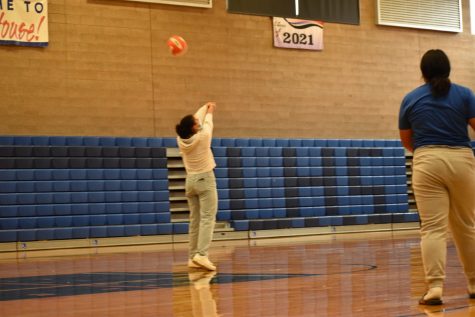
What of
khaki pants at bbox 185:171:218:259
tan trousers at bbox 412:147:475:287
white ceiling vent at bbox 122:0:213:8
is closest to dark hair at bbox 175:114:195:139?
khaki pants at bbox 185:171:218:259

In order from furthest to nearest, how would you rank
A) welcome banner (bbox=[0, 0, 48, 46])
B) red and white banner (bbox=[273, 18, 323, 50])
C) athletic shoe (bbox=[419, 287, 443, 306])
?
red and white banner (bbox=[273, 18, 323, 50])
welcome banner (bbox=[0, 0, 48, 46])
athletic shoe (bbox=[419, 287, 443, 306])

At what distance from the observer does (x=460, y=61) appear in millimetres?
19891

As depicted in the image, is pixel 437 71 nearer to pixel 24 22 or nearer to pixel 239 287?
pixel 239 287

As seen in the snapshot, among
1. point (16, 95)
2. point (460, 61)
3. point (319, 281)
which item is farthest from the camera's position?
point (460, 61)

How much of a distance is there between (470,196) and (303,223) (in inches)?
464

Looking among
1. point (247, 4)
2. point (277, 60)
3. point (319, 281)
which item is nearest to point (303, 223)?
point (277, 60)

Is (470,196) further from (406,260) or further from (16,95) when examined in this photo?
(16,95)

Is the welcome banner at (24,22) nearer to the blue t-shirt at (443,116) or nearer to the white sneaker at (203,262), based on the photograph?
the white sneaker at (203,262)

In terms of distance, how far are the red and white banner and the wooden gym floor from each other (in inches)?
313

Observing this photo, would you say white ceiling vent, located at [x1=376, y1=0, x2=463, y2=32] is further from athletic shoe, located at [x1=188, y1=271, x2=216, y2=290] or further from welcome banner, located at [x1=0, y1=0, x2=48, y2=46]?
athletic shoe, located at [x1=188, y1=271, x2=216, y2=290]

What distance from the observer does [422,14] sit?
1930cm

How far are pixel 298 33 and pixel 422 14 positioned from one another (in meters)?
3.62

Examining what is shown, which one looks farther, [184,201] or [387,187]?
[387,187]

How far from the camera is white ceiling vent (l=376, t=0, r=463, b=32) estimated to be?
61.7 ft
